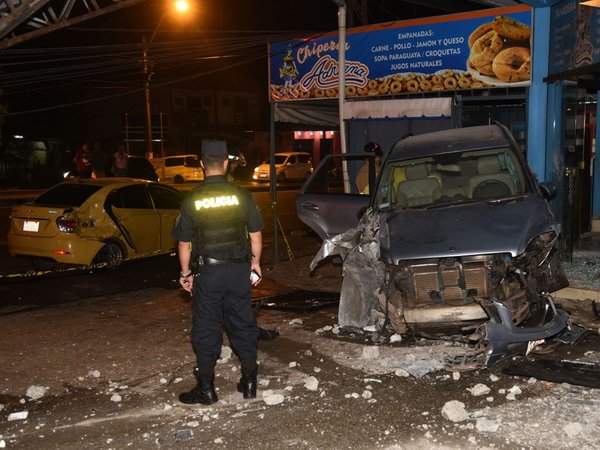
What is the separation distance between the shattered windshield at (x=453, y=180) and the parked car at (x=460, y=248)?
1 centimetres

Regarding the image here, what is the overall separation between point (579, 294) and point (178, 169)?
30988 mm

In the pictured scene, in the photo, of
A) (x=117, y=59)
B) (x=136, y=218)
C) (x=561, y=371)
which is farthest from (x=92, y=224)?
(x=117, y=59)

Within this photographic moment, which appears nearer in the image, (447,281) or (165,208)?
(447,281)

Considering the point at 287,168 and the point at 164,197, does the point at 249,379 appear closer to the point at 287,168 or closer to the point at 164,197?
the point at 164,197

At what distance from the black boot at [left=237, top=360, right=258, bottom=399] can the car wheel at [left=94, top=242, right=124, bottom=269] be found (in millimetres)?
6012

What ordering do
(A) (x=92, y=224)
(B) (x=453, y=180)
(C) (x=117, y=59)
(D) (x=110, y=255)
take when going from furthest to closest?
1. (C) (x=117, y=59)
2. (D) (x=110, y=255)
3. (A) (x=92, y=224)
4. (B) (x=453, y=180)

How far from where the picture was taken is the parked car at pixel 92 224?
402 inches

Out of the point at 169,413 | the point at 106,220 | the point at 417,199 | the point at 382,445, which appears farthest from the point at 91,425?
the point at 106,220

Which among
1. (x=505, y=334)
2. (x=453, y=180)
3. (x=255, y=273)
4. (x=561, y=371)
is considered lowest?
(x=561, y=371)

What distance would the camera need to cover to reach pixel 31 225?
1038 centimetres

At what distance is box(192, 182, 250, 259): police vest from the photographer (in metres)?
5.04

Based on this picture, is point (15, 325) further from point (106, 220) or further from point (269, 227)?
point (269, 227)

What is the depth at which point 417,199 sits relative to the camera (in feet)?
23.9

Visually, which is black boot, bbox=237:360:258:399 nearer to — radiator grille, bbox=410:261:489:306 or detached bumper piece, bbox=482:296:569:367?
radiator grille, bbox=410:261:489:306
